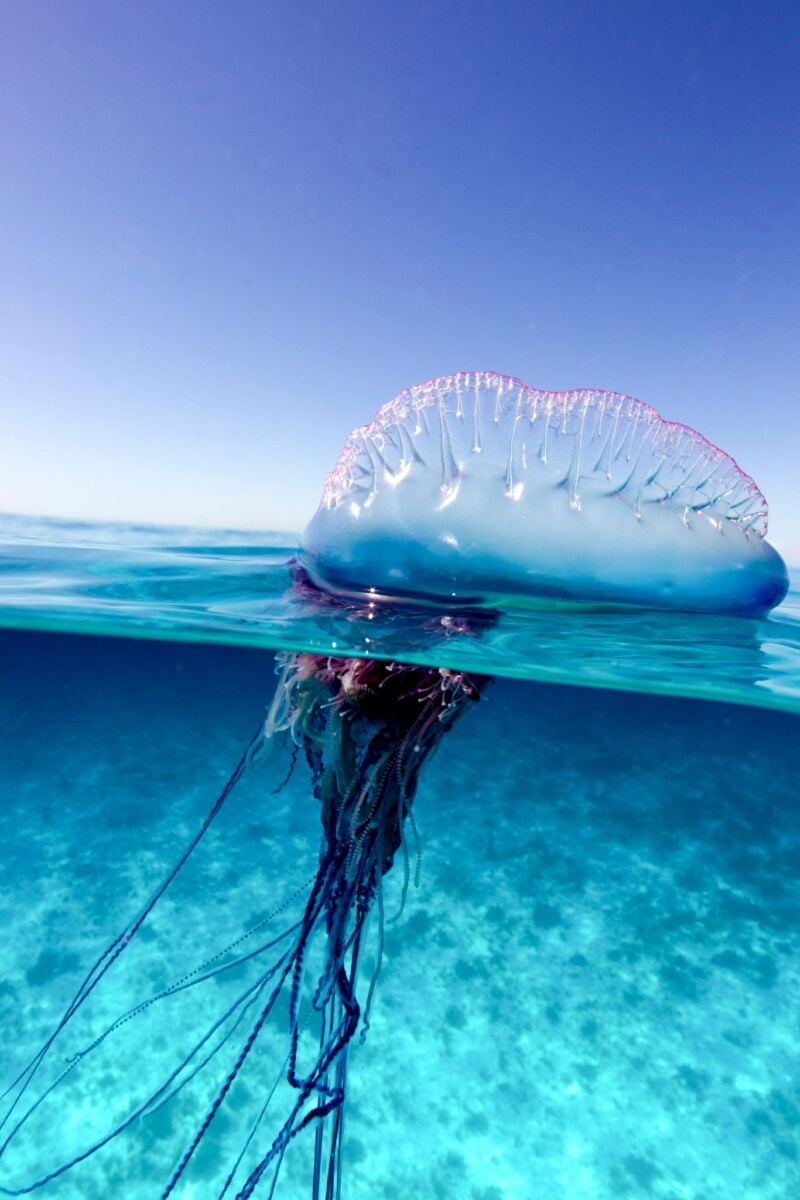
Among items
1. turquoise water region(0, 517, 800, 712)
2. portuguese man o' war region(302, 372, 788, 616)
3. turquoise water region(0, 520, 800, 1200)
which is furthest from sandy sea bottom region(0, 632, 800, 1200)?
portuguese man o' war region(302, 372, 788, 616)

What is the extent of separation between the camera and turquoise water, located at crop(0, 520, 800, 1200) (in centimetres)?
474

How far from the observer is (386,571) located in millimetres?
3361

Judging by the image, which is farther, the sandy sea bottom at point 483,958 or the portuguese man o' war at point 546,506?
the sandy sea bottom at point 483,958

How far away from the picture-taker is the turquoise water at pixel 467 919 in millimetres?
4738

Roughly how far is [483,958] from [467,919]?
0.59 meters

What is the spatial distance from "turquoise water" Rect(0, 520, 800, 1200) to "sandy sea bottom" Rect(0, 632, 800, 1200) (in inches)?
1.1

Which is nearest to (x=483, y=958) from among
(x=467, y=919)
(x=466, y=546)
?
(x=467, y=919)

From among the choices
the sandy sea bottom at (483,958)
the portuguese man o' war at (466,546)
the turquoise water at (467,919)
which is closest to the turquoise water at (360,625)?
the turquoise water at (467,919)

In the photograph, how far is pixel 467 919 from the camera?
24.0ft

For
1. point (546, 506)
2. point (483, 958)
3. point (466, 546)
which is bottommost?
point (483, 958)

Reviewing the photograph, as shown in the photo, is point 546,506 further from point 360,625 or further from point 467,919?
point 467,919

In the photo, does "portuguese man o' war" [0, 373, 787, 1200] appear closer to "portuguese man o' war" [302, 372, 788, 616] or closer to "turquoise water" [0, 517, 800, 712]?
"portuguese man o' war" [302, 372, 788, 616]

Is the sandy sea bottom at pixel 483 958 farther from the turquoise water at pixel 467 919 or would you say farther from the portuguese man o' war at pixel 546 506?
the portuguese man o' war at pixel 546 506

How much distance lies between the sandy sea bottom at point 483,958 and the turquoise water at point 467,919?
0.09 feet
